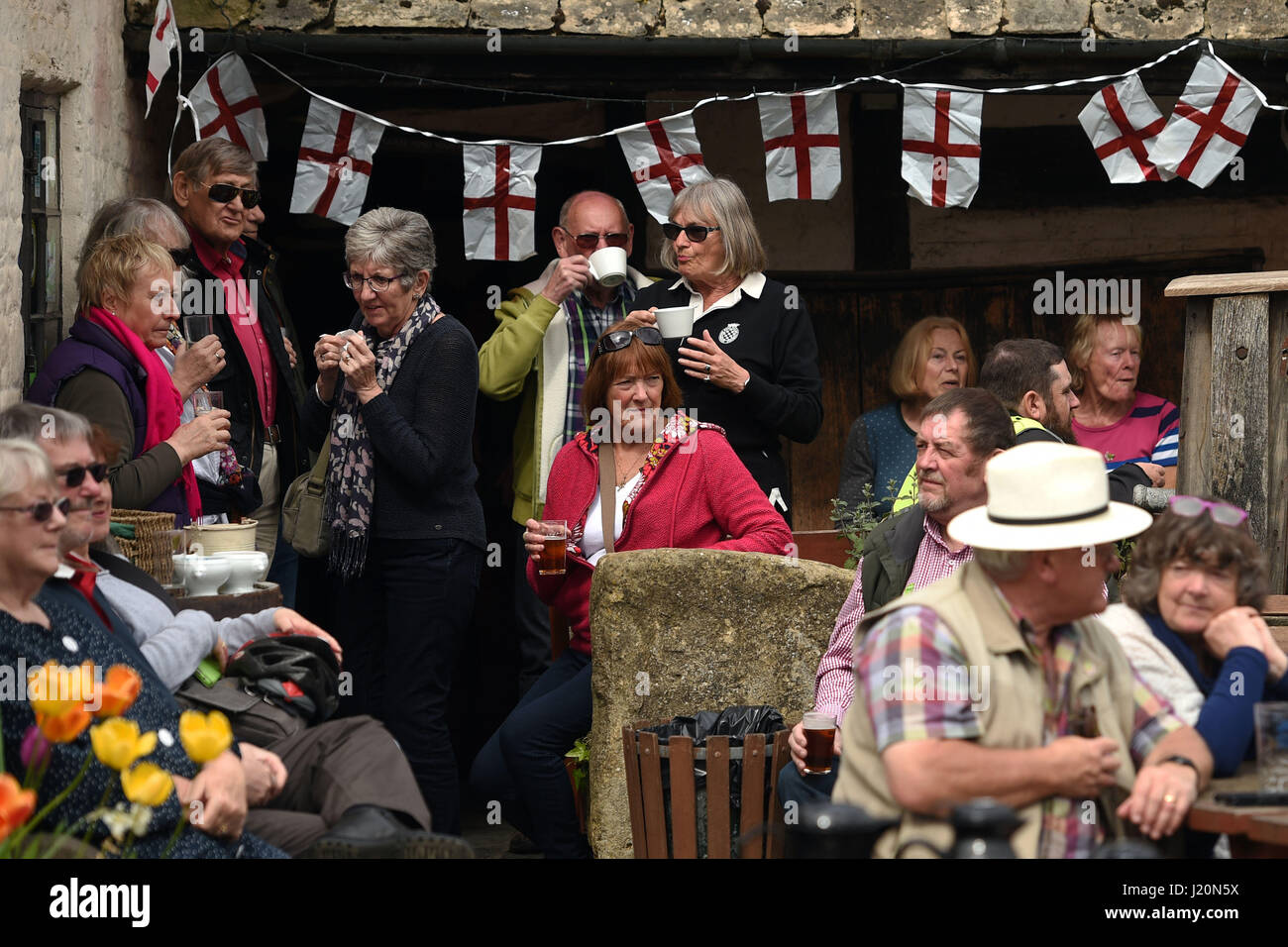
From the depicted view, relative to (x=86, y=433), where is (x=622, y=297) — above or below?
above

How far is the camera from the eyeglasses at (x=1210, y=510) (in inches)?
147

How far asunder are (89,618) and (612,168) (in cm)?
472

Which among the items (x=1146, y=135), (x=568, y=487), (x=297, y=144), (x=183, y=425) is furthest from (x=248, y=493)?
(x=1146, y=135)

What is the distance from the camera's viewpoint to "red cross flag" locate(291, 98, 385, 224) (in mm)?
6508

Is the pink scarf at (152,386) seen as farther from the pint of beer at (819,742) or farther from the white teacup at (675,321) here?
the pint of beer at (819,742)

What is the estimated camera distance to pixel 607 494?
5.24 metres

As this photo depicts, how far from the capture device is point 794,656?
4.90 meters

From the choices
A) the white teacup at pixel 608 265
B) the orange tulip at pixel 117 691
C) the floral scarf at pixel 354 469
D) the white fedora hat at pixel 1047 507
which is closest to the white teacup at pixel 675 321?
the white teacup at pixel 608 265

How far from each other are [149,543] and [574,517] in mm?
1439

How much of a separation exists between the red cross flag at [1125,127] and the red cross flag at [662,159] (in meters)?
1.62

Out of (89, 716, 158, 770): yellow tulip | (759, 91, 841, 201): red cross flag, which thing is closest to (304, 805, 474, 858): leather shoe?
(89, 716, 158, 770): yellow tulip

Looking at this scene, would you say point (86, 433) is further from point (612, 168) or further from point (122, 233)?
point (612, 168)

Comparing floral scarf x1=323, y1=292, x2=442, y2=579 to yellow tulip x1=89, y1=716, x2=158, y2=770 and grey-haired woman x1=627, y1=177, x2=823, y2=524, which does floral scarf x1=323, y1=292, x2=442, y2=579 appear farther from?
yellow tulip x1=89, y1=716, x2=158, y2=770

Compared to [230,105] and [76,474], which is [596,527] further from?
[230,105]
